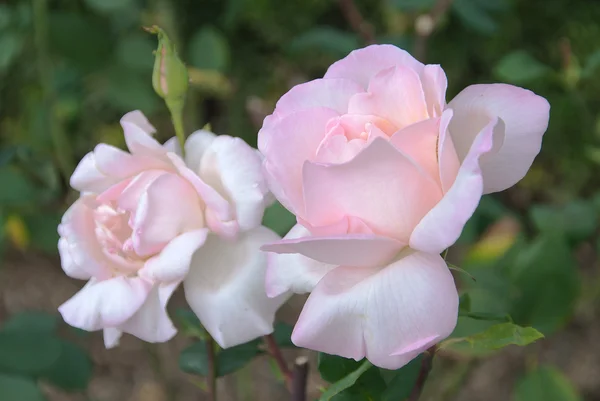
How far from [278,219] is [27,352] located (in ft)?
1.16

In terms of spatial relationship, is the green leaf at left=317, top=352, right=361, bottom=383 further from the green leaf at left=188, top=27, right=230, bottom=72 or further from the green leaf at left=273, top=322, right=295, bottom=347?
the green leaf at left=188, top=27, right=230, bottom=72

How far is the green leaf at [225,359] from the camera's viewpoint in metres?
0.43

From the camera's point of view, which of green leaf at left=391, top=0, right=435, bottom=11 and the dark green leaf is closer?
the dark green leaf

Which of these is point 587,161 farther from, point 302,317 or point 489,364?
point 302,317

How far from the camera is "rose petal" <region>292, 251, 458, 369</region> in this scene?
270 mm

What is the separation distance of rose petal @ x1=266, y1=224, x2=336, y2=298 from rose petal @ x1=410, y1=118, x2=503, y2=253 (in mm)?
A: 64

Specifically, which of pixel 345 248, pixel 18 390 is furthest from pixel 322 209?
pixel 18 390

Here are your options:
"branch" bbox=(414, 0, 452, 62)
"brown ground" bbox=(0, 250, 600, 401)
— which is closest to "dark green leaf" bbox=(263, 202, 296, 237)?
"branch" bbox=(414, 0, 452, 62)

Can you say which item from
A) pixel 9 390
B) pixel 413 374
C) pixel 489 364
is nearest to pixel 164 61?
pixel 413 374

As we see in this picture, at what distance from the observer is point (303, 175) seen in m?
0.28

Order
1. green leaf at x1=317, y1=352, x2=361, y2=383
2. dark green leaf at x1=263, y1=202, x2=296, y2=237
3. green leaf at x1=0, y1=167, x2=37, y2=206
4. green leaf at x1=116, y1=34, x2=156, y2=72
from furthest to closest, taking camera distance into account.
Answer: green leaf at x1=116, y1=34, x2=156, y2=72 → green leaf at x1=0, y1=167, x2=37, y2=206 → dark green leaf at x1=263, y1=202, x2=296, y2=237 → green leaf at x1=317, y1=352, x2=361, y2=383

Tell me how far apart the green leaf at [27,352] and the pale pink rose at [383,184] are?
42cm

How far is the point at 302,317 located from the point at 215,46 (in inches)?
25.6

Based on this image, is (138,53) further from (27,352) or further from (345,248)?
(345,248)
